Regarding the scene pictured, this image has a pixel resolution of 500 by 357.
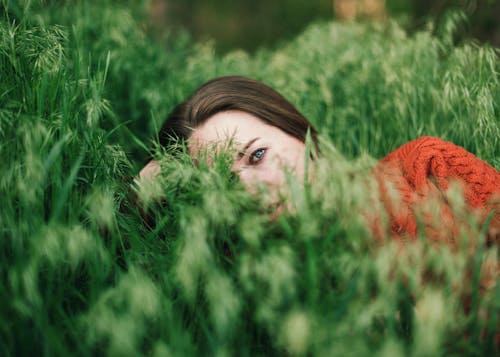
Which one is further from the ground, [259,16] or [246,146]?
[259,16]

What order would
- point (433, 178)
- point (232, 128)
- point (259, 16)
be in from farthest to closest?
point (259, 16)
point (232, 128)
point (433, 178)

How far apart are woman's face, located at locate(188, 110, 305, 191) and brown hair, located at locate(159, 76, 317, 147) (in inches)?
1.2

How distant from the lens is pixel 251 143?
1.54 meters

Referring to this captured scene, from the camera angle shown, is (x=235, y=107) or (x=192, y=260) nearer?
(x=192, y=260)

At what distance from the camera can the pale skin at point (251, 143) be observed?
4.81 ft

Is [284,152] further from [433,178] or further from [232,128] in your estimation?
[433,178]

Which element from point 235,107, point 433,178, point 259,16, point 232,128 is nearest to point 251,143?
point 232,128

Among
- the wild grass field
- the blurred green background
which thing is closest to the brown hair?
the wild grass field

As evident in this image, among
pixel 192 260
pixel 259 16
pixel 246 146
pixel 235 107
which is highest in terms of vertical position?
pixel 259 16

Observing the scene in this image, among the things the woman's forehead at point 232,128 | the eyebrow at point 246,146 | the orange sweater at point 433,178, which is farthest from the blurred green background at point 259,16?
the orange sweater at point 433,178

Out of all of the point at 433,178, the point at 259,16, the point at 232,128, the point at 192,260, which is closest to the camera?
the point at 192,260

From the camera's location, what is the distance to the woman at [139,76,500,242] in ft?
4.36

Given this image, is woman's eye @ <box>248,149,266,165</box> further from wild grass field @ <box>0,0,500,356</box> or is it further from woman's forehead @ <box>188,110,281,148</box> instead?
wild grass field @ <box>0,0,500,356</box>

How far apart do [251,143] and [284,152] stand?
0.16 metres
